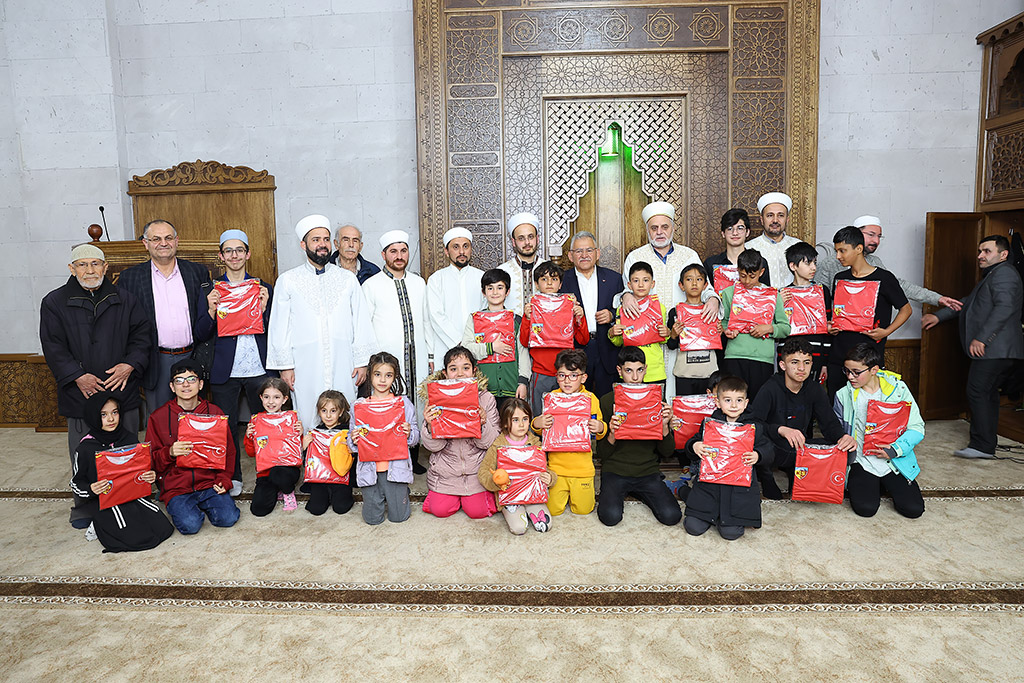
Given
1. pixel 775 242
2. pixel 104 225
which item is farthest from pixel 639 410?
pixel 104 225

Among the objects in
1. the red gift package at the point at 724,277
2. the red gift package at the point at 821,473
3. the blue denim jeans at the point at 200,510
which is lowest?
the blue denim jeans at the point at 200,510

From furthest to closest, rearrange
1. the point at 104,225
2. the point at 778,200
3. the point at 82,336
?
the point at 104,225 → the point at 778,200 → the point at 82,336

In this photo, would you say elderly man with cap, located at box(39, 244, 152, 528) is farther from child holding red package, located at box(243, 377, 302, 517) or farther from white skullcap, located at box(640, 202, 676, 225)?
white skullcap, located at box(640, 202, 676, 225)

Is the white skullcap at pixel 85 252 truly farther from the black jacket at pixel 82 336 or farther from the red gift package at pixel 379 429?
the red gift package at pixel 379 429

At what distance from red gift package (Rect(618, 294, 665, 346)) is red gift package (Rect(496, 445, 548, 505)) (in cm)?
95

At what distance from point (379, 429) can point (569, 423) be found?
102cm

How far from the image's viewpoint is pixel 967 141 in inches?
215

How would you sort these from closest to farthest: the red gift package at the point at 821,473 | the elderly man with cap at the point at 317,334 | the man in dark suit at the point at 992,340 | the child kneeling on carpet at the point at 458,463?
the red gift package at the point at 821,473
the child kneeling on carpet at the point at 458,463
the elderly man with cap at the point at 317,334
the man in dark suit at the point at 992,340

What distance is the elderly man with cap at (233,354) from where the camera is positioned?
4.00m

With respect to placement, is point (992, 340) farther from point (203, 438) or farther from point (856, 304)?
point (203, 438)

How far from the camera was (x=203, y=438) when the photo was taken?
3436 millimetres

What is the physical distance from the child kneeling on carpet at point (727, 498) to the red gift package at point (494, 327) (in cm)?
124

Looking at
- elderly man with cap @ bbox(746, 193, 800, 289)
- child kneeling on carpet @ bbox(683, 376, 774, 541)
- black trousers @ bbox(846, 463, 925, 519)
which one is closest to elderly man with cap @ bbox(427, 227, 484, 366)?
child kneeling on carpet @ bbox(683, 376, 774, 541)

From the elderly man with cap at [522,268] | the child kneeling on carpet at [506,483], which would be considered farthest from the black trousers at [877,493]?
the elderly man with cap at [522,268]
